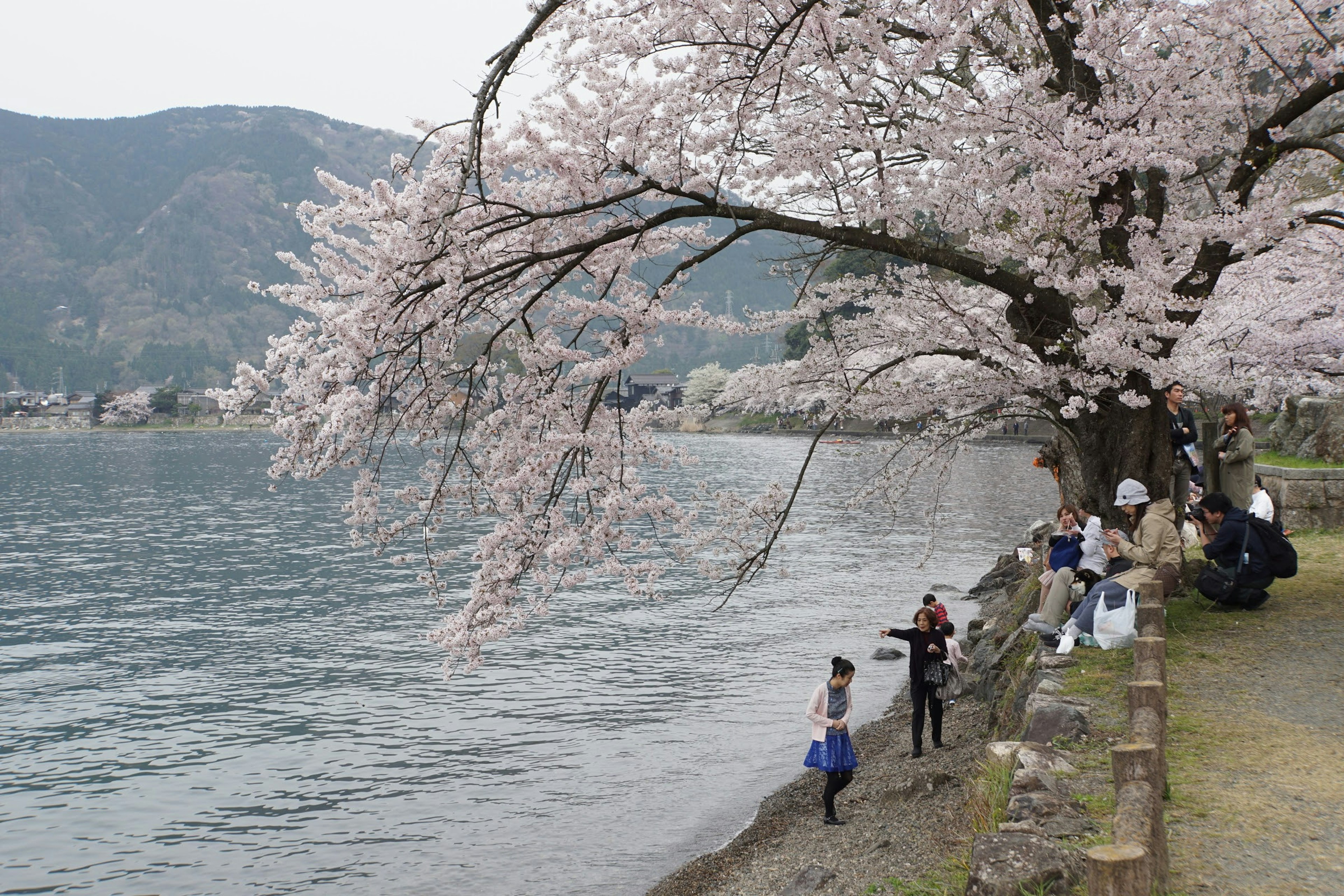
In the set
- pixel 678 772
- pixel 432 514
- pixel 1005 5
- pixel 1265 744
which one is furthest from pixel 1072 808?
pixel 678 772

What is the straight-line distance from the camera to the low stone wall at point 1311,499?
16.7 meters

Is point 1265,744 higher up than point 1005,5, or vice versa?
point 1005,5

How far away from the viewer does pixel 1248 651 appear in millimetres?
8914

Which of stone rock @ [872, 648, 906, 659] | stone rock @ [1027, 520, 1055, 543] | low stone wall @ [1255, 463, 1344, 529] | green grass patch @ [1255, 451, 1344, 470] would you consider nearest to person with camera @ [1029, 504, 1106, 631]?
low stone wall @ [1255, 463, 1344, 529]

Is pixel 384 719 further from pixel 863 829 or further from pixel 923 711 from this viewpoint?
pixel 863 829

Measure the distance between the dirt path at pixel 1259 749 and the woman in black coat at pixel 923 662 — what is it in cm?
251

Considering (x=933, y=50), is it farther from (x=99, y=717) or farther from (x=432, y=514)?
(x=99, y=717)

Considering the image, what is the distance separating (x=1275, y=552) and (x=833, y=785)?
5.22 meters

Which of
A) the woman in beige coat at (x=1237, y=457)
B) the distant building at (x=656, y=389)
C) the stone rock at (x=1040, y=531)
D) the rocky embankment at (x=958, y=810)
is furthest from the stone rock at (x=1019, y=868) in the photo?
the distant building at (x=656, y=389)

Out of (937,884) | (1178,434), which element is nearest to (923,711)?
(1178,434)

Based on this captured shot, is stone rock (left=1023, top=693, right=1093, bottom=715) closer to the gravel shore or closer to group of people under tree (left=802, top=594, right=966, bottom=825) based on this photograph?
the gravel shore

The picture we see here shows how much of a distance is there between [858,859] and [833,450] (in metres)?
85.2

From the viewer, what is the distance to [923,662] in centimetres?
1148

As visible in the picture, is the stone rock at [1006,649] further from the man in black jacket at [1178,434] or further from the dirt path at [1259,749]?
the man in black jacket at [1178,434]
